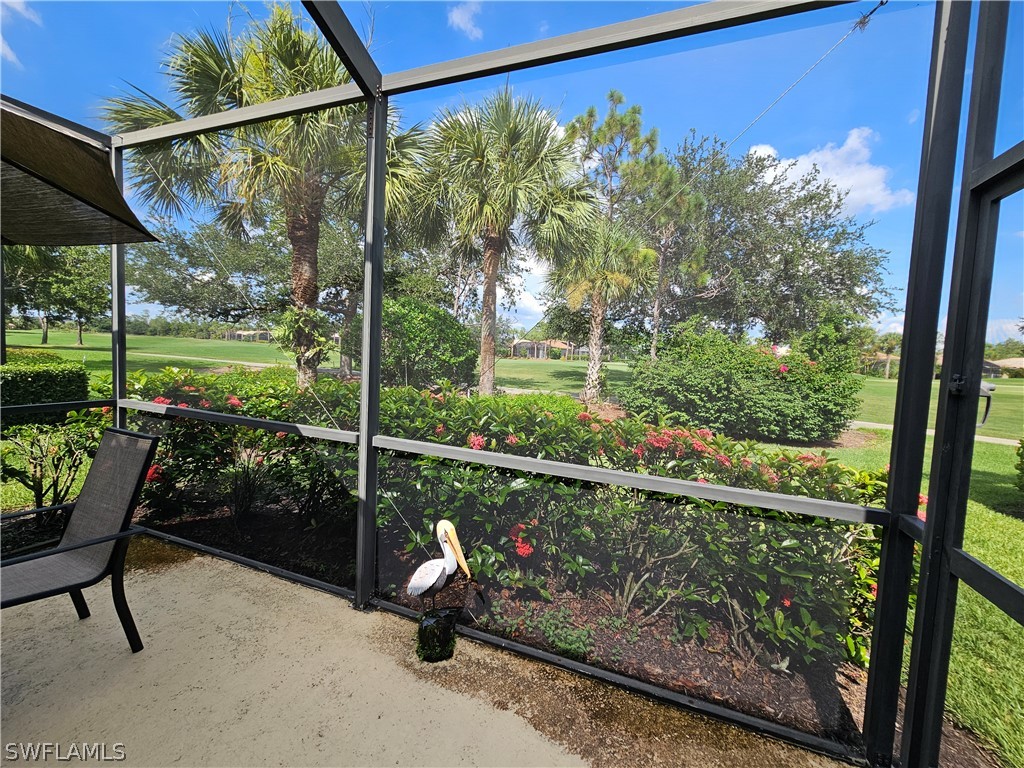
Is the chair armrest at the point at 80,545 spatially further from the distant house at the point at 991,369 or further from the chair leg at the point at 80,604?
the distant house at the point at 991,369

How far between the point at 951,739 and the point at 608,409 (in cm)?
143

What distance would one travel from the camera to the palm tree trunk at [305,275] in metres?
2.72

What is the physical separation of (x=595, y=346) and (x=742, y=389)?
0.64 metres

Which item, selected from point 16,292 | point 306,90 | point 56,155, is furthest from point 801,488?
point 16,292

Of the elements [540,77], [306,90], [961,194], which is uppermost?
[306,90]

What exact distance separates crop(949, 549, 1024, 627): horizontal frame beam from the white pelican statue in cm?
162

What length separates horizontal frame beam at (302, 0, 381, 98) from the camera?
5.59 ft

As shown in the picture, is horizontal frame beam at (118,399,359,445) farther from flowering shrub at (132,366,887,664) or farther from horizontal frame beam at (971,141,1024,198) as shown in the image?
horizontal frame beam at (971,141,1024,198)

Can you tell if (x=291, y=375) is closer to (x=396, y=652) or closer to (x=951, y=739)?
(x=396, y=652)

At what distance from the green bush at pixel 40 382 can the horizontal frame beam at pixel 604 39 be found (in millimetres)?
3426

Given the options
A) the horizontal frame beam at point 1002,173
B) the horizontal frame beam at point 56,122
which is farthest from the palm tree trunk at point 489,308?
the horizontal frame beam at point 56,122

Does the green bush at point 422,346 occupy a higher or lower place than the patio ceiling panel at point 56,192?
lower

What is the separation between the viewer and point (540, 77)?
200 centimetres

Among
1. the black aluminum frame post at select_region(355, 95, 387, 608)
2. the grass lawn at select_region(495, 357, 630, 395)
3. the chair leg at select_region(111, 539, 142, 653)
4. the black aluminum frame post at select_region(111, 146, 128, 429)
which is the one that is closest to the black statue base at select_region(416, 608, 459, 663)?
the black aluminum frame post at select_region(355, 95, 387, 608)
